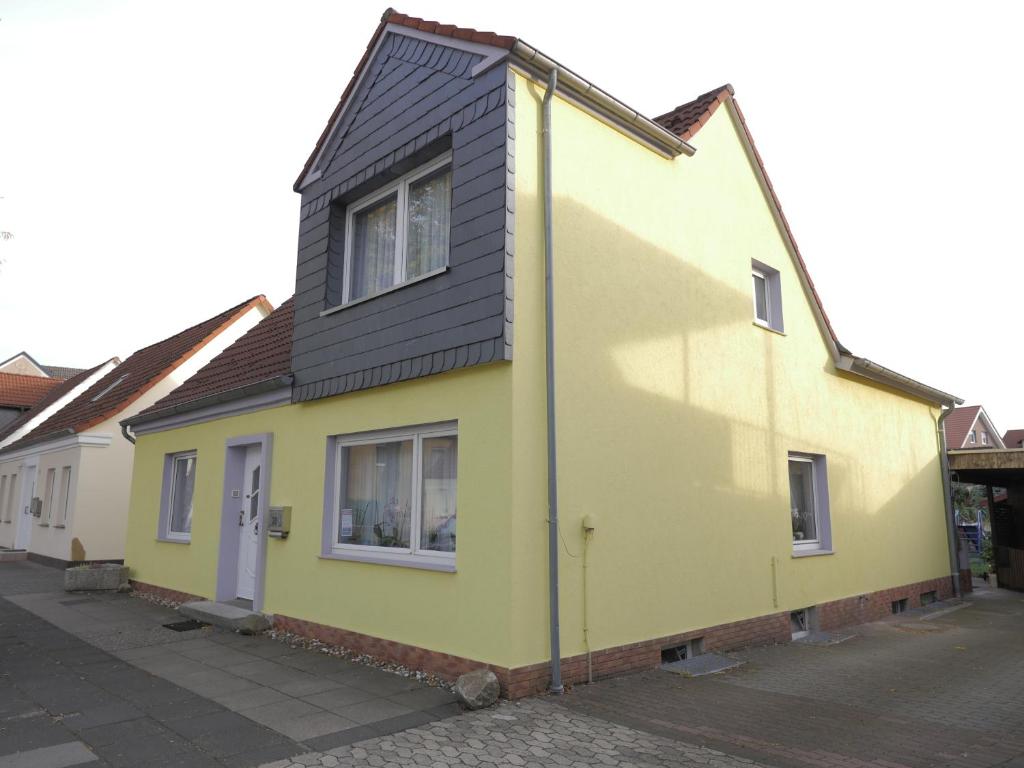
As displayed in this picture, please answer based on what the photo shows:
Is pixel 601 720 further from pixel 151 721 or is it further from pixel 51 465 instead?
pixel 51 465

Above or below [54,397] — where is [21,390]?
above

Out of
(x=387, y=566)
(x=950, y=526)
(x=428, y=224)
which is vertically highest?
(x=428, y=224)

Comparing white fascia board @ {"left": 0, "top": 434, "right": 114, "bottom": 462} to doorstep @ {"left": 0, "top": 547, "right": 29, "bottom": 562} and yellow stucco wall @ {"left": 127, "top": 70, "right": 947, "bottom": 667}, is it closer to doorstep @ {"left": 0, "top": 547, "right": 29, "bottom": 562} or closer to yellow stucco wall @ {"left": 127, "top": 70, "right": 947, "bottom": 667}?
doorstep @ {"left": 0, "top": 547, "right": 29, "bottom": 562}

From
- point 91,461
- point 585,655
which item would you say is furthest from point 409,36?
point 91,461

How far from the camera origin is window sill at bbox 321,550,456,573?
6762 mm

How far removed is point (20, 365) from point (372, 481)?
46.7 metres

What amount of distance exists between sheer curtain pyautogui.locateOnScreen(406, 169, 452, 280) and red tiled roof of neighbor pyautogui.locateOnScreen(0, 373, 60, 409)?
28.5m

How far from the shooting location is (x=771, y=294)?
1062 cm

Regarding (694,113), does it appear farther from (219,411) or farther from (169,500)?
(169,500)

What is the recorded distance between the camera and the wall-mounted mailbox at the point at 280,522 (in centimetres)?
873

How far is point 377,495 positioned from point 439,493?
1088mm

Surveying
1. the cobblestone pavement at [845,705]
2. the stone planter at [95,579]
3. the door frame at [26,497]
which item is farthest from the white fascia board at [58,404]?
the cobblestone pavement at [845,705]

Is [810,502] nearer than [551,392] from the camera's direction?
No

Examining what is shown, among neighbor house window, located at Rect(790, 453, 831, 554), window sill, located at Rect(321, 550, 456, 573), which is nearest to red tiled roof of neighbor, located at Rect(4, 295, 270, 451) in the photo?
window sill, located at Rect(321, 550, 456, 573)
